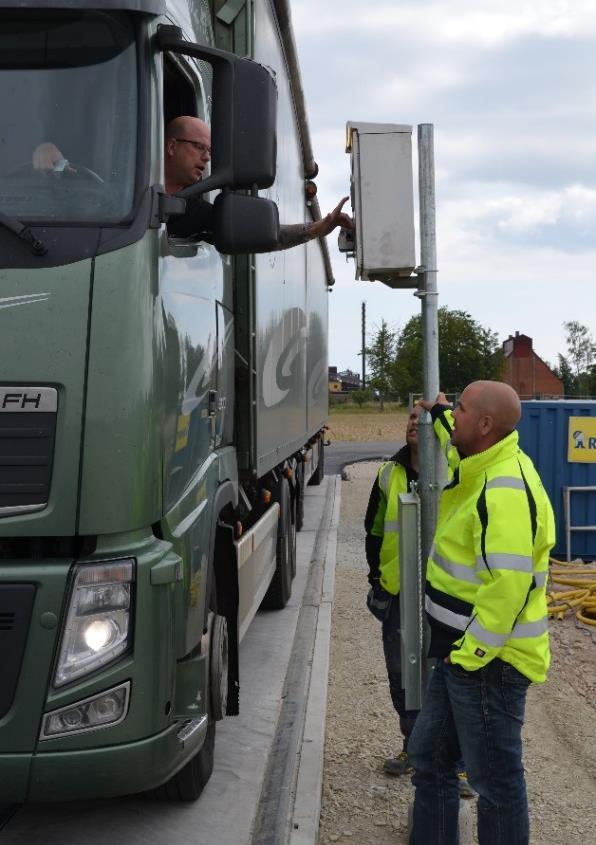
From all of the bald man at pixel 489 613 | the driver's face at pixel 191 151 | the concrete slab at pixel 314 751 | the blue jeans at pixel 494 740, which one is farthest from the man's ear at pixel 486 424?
the concrete slab at pixel 314 751

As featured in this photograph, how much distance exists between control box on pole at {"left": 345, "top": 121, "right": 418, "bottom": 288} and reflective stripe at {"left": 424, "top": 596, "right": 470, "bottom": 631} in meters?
1.42

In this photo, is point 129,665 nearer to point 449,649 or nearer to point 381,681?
point 449,649

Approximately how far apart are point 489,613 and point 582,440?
814 cm

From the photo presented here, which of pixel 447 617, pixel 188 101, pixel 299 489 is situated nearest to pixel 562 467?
pixel 299 489

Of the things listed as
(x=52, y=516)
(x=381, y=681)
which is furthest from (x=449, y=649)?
(x=381, y=681)

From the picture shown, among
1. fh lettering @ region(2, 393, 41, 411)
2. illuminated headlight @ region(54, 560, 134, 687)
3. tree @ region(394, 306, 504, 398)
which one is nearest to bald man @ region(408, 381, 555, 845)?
illuminated headlight @ region(54, 560, 134, 687)

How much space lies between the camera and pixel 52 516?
9.90 feet

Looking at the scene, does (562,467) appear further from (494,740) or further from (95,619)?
(95,619)

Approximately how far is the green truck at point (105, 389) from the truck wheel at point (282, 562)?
150 inches

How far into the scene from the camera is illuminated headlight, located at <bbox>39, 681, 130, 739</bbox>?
119 inches

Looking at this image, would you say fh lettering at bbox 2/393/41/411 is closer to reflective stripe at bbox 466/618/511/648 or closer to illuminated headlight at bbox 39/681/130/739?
illuminated headlight at bbox 39/681/130/739

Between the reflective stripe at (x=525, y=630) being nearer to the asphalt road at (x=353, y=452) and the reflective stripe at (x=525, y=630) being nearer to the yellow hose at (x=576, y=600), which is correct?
the yellow hose at (x=576, y=600)

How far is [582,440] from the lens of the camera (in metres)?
10.8

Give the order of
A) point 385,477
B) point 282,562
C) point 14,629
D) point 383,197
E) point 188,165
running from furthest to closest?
point 282,562
point 385,477
point 383,197
point 188,165
point 14,629
